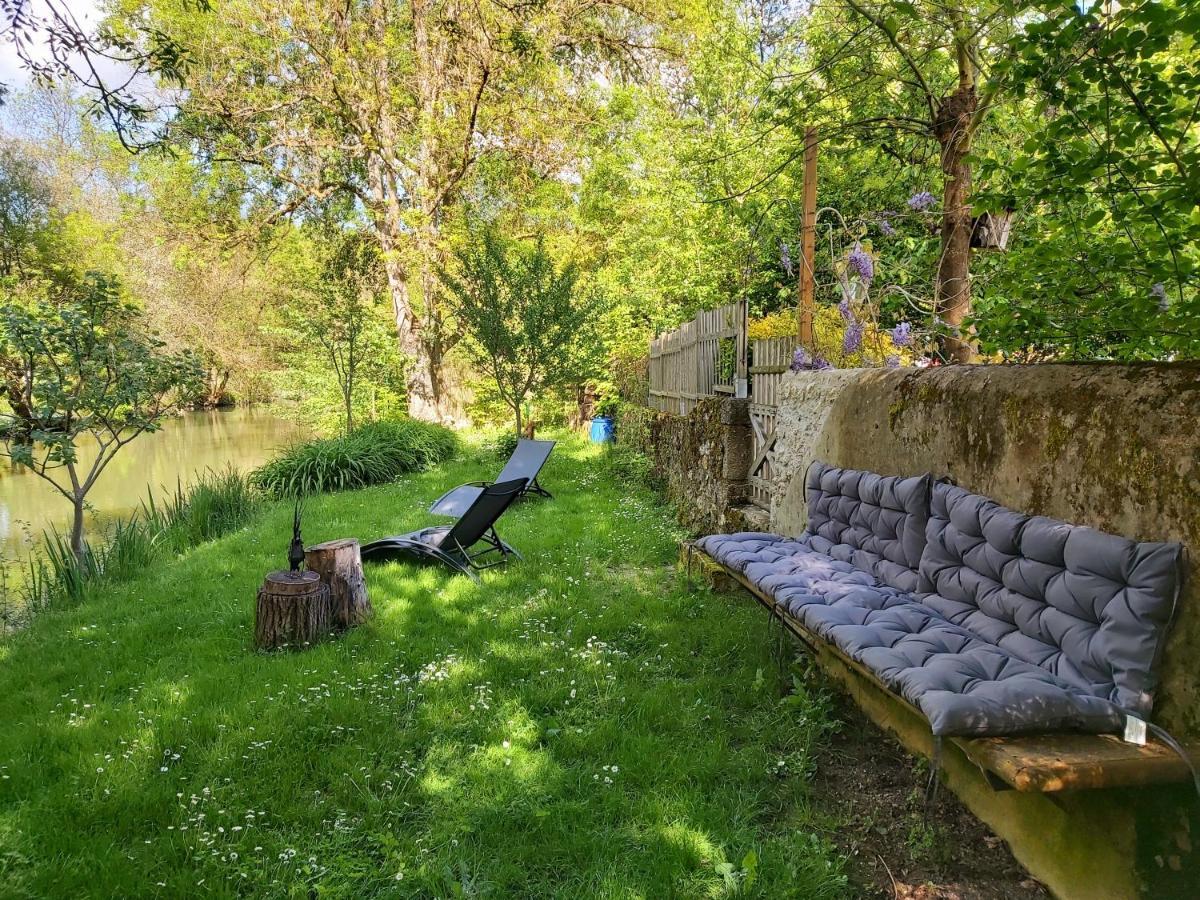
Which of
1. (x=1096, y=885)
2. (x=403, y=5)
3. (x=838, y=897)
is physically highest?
(x=403, y=5)

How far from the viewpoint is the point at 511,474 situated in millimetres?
7180

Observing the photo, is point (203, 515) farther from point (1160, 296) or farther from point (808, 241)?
point (1160, 296)

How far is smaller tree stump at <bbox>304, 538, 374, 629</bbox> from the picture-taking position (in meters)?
3.97

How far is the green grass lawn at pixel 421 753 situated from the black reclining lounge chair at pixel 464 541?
0.51 m

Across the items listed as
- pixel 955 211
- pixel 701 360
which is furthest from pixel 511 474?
pixel 955 211

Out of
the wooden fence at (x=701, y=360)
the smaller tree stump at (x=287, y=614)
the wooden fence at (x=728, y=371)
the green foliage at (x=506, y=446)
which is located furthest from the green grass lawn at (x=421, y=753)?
the green foliage at (x=506, y=446)

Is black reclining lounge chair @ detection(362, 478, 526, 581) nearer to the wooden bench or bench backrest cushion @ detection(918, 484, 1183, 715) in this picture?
bench backrest cushion @ detection(918, 484, 1183, 715)

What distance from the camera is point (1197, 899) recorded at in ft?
5.34

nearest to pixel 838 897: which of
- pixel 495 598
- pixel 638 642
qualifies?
pixel 638 642

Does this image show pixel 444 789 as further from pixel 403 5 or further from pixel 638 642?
pixel 403 5

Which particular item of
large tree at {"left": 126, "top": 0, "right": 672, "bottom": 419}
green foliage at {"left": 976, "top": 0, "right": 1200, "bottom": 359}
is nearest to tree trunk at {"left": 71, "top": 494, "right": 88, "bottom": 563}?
green foliage at {"left": 976, "top": 0, "right": 1200, "bottom": 359}

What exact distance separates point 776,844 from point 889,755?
30.2 inches

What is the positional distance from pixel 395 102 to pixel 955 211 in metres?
12.6

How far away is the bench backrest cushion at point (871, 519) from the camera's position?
2.90m
